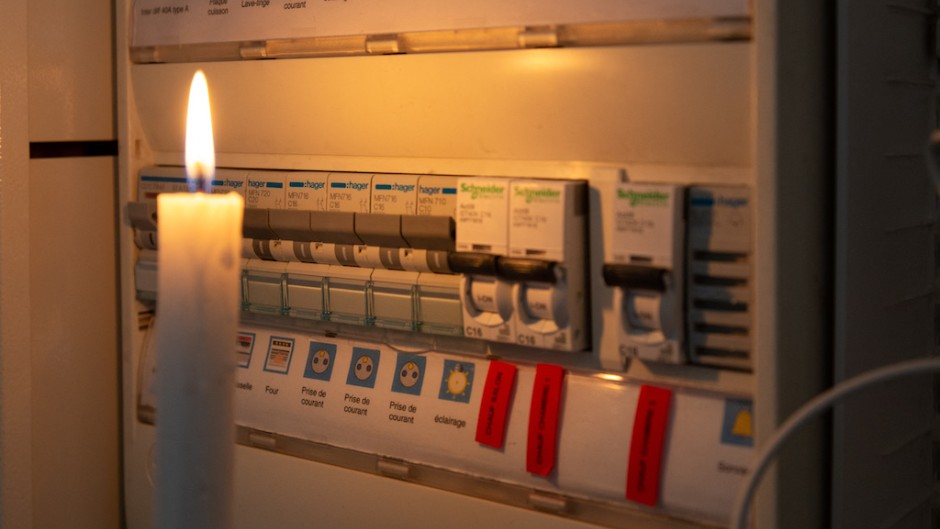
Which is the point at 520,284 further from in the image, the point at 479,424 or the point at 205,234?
the point at 205,234

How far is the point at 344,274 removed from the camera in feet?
5.65

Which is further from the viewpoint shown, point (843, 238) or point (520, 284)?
point (520, 284)

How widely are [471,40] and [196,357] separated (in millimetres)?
803

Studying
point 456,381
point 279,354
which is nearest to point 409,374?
point 456,381

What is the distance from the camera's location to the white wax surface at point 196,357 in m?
0.86

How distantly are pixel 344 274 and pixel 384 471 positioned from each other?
0.34 metres

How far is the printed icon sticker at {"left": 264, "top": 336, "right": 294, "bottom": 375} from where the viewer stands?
1.85 metres

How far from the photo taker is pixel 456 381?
1.65 metres

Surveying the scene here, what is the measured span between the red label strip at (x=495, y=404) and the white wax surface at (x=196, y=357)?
706 millimetres

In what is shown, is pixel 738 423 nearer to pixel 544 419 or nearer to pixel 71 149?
pixel 544 419

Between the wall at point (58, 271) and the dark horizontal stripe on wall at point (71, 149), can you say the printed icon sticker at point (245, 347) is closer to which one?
the wall at point (58, 271)

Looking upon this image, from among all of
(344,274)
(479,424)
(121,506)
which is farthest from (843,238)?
(121,506)

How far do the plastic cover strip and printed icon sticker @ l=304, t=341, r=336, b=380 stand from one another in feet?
1.64

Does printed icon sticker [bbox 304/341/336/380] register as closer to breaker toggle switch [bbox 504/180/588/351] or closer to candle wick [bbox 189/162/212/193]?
breaker toggle switch [bbox 504/180/588/351]
